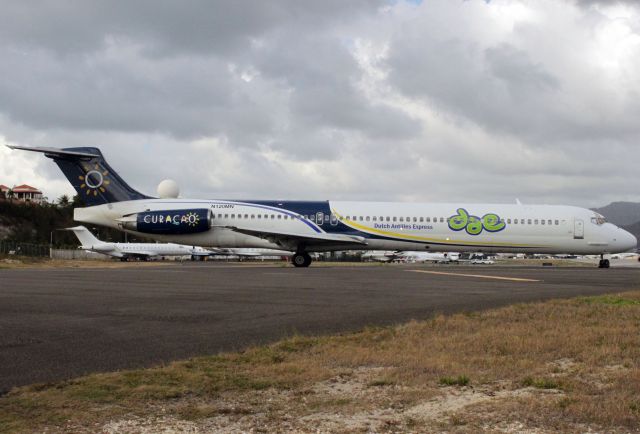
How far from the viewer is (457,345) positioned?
848 centimetres

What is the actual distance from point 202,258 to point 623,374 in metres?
Result: 90.2

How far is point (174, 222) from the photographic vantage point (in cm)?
3669

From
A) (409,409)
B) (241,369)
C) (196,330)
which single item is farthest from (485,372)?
(196,330)

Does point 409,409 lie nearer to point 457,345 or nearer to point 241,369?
point 241,369

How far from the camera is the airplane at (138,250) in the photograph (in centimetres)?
7650

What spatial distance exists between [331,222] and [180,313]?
79.7ft

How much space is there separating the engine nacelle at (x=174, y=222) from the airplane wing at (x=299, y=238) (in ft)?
5.42

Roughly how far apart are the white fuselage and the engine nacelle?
461mm

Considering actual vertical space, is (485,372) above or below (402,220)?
below

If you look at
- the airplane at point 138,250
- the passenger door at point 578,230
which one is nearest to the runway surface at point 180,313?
the passenger door at point 578,230

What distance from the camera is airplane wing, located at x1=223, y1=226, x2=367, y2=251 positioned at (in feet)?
117

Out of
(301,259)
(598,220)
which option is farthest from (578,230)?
(301,259)

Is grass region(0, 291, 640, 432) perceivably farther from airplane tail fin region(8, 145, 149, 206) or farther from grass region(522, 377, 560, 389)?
airplane tail fin region(8, 145, 149, 206)

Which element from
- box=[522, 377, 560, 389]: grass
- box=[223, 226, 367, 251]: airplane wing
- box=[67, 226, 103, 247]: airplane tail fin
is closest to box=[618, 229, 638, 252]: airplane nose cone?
box=[223, 226, 367, 251]: airplane wing
